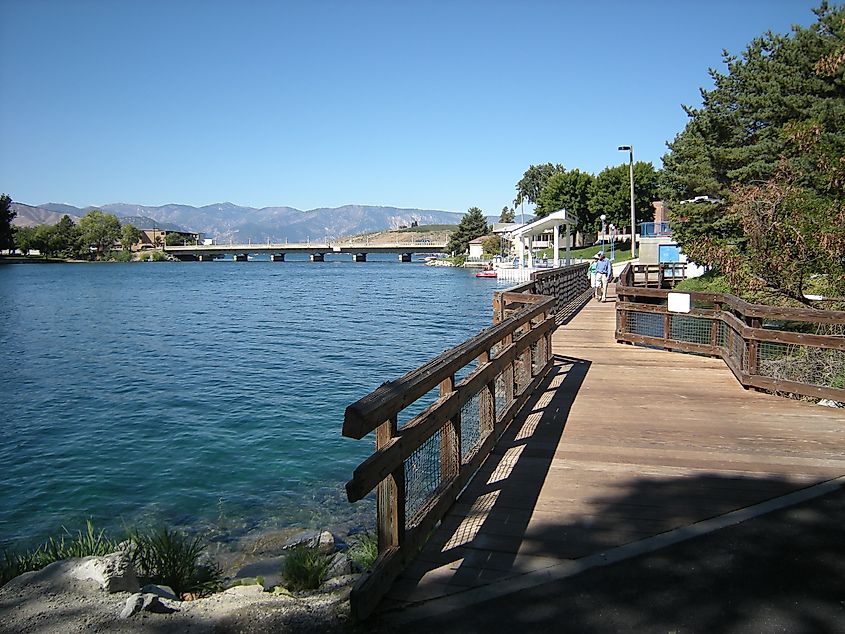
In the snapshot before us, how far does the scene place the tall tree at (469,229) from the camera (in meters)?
135

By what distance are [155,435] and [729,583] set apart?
12.0 metres

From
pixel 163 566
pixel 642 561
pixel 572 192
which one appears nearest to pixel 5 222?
pixel 572 192

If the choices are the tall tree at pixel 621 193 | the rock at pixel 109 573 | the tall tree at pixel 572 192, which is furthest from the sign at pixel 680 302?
the tall tree at pixel 572 192

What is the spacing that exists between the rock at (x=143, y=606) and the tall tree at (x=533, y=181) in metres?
146

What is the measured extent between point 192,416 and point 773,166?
24.7 m

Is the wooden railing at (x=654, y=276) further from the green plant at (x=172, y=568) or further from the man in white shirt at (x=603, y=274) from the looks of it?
the green plant at (x=172, y=568)

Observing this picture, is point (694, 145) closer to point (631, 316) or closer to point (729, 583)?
point (631, 316)

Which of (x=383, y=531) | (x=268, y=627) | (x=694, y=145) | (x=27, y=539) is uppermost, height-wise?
(x=694, y=145)

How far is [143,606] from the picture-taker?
402 centimetres

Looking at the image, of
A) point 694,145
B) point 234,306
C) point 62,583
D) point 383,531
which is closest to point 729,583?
point 383,531

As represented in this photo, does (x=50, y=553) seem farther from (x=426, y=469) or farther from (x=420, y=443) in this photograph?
(x=420, y=443)

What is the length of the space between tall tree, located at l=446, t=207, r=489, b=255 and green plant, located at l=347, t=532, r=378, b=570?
5072 inches

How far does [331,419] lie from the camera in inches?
556

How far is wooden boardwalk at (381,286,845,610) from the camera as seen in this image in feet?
13.6
